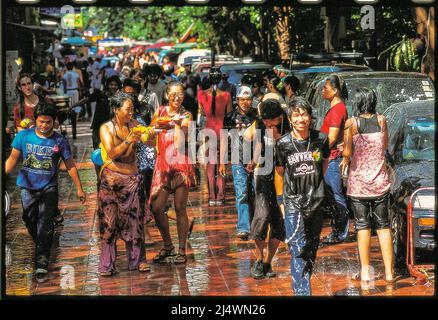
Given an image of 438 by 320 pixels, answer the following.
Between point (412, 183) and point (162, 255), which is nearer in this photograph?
point (412, 183)

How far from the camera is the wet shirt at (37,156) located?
10656 millimetres

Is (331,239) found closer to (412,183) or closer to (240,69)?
(412,183)

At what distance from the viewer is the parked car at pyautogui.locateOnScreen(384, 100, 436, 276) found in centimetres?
1003

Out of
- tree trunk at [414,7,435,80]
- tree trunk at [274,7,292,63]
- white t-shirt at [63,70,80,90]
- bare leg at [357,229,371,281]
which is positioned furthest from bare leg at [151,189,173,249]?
tree trunk at [274,7,292,63]

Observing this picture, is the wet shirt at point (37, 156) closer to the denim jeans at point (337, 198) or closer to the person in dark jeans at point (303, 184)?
the person in dark jeans at point (303, 184)

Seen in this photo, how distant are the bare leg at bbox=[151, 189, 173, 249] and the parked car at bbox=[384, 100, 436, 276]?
2.28 metres

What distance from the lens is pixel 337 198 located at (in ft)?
40.7

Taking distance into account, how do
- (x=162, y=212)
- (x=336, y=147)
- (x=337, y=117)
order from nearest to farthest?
(x=162, y=212), (x=337, y=117), (x=336, y=147)

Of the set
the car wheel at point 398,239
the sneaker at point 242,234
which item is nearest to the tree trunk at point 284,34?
the sneaker at point 242,234

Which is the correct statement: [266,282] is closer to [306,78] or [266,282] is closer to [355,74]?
[355,74]

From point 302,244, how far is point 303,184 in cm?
49

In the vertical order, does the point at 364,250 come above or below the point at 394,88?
below

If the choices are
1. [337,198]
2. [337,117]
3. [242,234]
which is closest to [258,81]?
[242,234]

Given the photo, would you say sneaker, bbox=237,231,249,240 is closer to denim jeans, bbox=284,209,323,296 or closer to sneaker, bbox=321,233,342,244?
sneaker, bbox=321,233,342,244
